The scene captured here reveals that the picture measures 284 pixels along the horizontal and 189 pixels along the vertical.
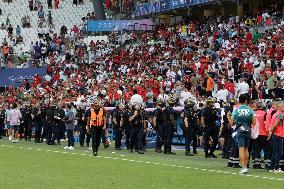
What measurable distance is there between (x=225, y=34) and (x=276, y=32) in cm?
522

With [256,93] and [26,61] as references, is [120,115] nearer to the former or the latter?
[256,93]

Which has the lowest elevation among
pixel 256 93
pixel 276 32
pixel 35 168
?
pixel 35 168

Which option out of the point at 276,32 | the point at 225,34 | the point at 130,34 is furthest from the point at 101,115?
the point at 130,34

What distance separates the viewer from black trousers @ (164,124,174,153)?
2906 cm

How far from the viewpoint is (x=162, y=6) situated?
180ft

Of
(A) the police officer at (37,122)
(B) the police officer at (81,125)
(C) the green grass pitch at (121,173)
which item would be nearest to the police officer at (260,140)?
(C) the green grass pitch at (121,173)

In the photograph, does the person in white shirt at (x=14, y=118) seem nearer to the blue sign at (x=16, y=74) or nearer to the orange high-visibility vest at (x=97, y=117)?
the orange high-visibility vest at (x=97, y=117)

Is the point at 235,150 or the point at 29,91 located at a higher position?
the point at 29,91

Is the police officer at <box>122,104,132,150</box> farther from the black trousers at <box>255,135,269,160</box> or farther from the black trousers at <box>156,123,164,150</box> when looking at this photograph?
the black trousers at <box>255,135,269,160</box>

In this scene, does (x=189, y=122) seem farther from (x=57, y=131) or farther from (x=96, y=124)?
(x=57, y=131)

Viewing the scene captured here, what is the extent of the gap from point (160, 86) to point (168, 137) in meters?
10.4

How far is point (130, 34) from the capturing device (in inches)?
2254

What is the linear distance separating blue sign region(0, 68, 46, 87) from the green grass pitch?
27.6 metres

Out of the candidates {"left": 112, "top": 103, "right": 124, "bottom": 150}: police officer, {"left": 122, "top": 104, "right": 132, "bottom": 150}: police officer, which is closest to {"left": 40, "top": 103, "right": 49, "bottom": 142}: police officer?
{"left": 112, "top": 103, "right": 124, "bottom": 150}: police officer
